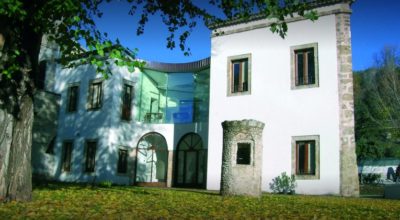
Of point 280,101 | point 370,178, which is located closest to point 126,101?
point 280,101

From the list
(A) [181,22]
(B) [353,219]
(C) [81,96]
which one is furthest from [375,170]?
(B) [353,219]

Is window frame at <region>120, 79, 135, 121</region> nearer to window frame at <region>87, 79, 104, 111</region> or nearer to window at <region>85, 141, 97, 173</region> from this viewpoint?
window frame at <region>87, 79, 104, 111</region>

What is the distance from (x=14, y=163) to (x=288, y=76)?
41.0ft

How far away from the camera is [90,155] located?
23.7 meters

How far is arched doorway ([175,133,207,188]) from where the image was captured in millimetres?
22188

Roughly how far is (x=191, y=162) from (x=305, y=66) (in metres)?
8.02

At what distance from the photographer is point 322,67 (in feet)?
58.2

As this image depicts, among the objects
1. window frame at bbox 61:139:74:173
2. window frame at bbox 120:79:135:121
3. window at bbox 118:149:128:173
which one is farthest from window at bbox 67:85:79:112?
window at bbox 118:149:128:173

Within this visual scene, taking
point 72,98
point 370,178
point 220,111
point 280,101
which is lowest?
point 370,178

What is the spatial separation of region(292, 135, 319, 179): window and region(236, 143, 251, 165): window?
4.61 meters

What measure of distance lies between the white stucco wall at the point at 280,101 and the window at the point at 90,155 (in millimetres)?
7203

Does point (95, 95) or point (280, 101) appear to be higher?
point (95, 95)

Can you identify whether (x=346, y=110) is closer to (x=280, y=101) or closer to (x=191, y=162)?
(x=280, y=101)

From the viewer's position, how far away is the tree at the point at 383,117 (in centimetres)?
3322
